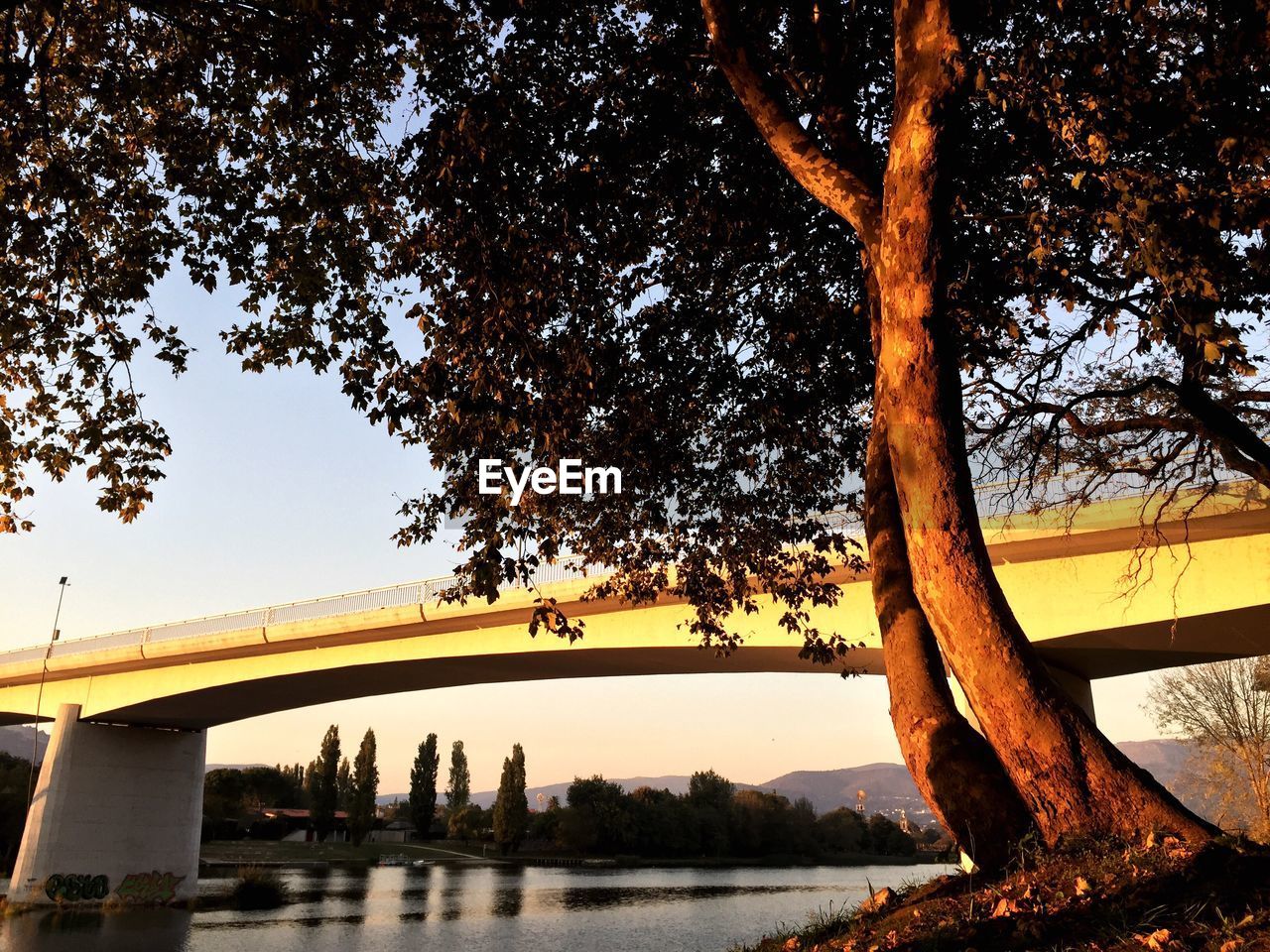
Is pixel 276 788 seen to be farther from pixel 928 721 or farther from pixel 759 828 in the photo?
pixel 928 721

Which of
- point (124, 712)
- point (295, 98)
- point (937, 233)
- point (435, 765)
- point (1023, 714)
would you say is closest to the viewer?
point (1023, 714)

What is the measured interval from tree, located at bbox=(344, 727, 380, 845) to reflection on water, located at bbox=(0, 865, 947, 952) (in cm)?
2201

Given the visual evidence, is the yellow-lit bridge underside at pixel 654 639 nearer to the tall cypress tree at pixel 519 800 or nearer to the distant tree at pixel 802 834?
the tall cypress tree at pixel 519 800

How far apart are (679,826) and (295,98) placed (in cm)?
6994

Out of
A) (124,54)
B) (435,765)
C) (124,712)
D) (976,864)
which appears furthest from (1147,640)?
(435,765)

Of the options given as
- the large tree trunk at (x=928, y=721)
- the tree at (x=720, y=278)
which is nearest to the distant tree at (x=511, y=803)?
the tree at (x=720, y=278)

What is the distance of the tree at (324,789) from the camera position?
71.1 metres

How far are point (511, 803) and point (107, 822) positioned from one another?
123ft

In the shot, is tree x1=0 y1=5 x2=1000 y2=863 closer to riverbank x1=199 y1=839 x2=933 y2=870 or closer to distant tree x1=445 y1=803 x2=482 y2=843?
riverbank x1=199 y1=839 x2=933 y2=870

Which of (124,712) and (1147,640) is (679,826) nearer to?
(124,712)

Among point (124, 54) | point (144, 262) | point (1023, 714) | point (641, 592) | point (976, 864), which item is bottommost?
point (976, 864)

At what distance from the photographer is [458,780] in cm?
9000

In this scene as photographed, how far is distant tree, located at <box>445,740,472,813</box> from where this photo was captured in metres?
88.8

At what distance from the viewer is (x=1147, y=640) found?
18.3m
